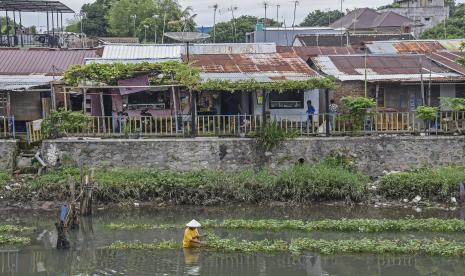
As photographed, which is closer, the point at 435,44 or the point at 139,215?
the point at 139,215

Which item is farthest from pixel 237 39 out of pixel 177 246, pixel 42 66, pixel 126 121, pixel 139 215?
pixel 177 246

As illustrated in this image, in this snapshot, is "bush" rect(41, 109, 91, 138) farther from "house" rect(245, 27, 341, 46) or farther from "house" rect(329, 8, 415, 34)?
"house" rect(329, 8, 415, 34)

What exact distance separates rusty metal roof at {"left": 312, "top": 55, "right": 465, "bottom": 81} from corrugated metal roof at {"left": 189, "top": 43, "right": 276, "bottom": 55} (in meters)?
2.42

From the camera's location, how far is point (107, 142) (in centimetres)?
2328

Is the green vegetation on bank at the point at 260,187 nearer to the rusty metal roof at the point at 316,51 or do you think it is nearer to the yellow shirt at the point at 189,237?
the yellow shirt at the point at 189,237

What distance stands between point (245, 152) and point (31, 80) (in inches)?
375

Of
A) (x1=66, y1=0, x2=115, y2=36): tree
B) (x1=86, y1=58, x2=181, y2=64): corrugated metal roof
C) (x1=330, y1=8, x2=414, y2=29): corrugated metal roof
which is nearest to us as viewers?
(x1=86, y1=58, x2=181, y2=64): corrugated metal roof

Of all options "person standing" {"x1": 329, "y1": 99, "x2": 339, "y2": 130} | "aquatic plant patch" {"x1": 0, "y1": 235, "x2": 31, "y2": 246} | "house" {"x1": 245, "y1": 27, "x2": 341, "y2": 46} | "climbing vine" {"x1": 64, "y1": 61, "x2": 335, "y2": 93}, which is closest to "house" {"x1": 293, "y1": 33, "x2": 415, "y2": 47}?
"house" {"x1": 245, "y1": 27, "x2": 341, "y2": 46}

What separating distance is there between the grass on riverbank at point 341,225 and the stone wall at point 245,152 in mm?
4672

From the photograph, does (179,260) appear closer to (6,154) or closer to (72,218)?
(72,218)

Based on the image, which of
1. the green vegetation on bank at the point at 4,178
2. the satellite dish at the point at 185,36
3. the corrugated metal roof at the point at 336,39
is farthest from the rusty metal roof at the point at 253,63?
the corrugated metal roof at the point at 336,39

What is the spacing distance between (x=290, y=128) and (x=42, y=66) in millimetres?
12172

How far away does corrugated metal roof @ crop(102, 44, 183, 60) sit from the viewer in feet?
94.6

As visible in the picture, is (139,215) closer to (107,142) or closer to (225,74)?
(107,142)
